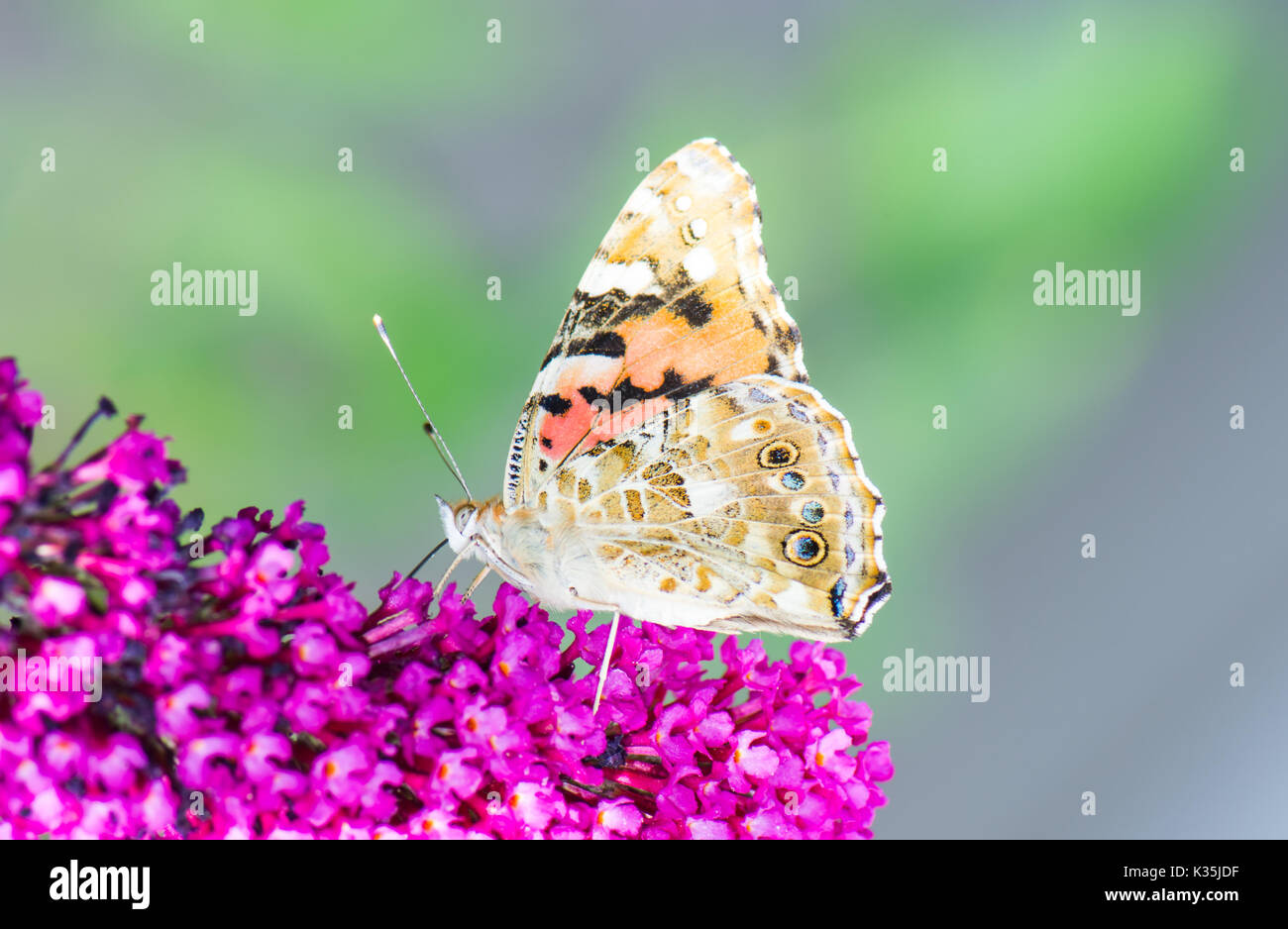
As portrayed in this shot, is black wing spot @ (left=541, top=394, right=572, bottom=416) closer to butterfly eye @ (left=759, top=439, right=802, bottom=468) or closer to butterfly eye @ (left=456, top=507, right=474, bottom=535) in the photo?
butterfly eye @ (left=456, top=507, right=474, bottom=535)

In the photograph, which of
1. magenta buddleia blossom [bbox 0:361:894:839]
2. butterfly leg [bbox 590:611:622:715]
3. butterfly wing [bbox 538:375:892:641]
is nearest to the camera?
magenta buddleia blossom [bbox 0:361:894:839]

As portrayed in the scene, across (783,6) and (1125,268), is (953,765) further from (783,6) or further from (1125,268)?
(783,6)

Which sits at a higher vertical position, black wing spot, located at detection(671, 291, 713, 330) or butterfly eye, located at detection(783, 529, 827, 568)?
black wing spot, located at detection(671, 291, 713, 330)

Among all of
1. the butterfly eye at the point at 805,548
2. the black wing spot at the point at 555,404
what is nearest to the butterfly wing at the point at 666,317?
the black wing spot at the point at 555,404

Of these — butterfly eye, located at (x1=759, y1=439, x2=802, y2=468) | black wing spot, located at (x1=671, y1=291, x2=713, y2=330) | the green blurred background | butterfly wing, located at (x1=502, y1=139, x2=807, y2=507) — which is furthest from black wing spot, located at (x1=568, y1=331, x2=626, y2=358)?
the green blurred background

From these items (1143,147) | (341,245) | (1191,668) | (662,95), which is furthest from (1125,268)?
(341,245)

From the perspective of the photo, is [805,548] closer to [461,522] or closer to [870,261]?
[461,522]

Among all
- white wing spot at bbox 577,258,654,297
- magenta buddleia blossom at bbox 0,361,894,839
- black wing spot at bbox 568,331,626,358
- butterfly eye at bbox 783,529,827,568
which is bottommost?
magenta buddleia blossom at bbox 0,361,894,839
